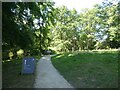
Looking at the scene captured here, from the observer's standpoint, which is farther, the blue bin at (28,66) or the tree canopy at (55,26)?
the blue bin at (28,66)

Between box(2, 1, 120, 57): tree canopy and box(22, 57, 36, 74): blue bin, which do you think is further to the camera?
box(22, 57, 36, 74): blue bin

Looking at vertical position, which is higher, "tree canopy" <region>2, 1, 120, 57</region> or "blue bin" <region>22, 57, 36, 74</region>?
"tree canopy" <region>2, 1, 120, 57</region>

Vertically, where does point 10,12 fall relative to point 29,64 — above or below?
above

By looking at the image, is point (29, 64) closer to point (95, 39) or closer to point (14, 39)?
point (14, 39)

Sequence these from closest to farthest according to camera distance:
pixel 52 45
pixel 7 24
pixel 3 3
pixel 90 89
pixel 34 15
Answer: pixel 90 89, pixel 3 3, pixel 7 24, pixel 34 15, pixel 52 45

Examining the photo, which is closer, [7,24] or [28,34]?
[7,24]

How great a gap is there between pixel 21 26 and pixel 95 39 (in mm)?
35163

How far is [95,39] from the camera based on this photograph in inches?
1805

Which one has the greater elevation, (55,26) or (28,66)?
(55,26)

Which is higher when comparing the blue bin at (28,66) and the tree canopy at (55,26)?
the tree canopy at (55,26)

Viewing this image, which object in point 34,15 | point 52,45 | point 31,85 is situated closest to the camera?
point 31,85

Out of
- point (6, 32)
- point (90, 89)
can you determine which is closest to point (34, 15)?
point (6, 32)

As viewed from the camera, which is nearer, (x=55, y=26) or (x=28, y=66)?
(x=28, y=66)

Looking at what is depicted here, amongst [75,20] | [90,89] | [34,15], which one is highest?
[75,20]
